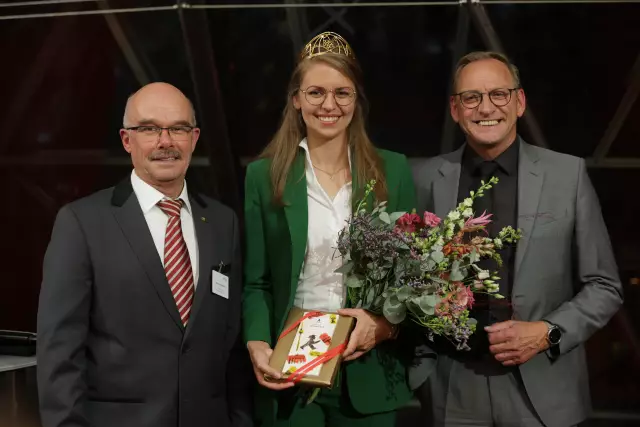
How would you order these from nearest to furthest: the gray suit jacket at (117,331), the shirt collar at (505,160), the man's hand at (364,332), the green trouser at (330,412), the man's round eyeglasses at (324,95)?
the gray suit jacket at (117,331)
the man's hand at (364,332)
the green trouser at (330,412)
the man's round eyeglasses at (324,95)
the shirt collar at (505,160)

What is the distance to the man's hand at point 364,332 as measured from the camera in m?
2.49

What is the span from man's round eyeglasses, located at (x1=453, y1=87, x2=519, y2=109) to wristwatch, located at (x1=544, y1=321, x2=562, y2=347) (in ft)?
2.65

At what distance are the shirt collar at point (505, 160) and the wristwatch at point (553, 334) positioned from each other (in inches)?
22.4

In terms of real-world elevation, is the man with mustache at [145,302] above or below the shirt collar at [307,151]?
below

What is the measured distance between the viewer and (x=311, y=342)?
8.11 feet

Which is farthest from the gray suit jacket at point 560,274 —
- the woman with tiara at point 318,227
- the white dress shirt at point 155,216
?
the white dress shirt at point 155,216

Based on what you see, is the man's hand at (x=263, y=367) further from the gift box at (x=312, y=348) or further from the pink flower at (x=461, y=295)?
the pink flower at (x=461, y=295)

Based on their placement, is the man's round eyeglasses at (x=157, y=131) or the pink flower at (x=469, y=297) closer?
the pink flower at (x=469, y=297)

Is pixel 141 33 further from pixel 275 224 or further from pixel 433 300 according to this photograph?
pixel 433 300

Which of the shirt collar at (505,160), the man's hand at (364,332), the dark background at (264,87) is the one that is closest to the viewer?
the man's hand at (364,332)

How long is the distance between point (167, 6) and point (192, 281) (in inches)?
78.2

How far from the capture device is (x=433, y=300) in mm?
2379

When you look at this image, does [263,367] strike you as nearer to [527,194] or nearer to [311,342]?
[311,342]

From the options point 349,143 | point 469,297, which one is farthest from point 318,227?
point 469,297
